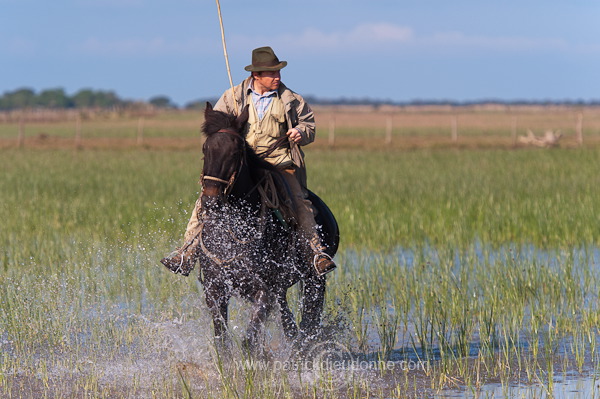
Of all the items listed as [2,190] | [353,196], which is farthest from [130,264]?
[2,190]

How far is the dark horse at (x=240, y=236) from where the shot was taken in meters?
5.99

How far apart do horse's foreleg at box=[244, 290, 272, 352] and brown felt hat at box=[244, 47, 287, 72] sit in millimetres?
1620

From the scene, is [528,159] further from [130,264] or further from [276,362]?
[276,362]

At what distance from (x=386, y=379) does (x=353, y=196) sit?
12196mm

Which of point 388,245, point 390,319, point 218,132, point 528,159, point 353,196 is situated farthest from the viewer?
point 528,159

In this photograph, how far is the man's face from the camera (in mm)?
6844

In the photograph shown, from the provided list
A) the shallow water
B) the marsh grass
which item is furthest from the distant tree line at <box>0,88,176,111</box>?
the shallow water

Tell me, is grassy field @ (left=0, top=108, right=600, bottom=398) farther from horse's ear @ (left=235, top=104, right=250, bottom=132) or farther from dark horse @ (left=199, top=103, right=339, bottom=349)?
horse's ear @ (left=235, top=104, right=250, bottom=132)

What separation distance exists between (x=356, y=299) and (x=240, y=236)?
A: 2.86m

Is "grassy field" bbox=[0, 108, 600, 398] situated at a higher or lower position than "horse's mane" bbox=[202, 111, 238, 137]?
lower

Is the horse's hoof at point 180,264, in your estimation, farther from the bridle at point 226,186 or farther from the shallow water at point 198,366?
the shallow water at point 198,366

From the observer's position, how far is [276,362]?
7031 millimetres

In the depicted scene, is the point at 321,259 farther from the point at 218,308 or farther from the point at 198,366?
the point at 198,366

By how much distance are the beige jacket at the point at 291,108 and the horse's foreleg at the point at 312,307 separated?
1106 mm
